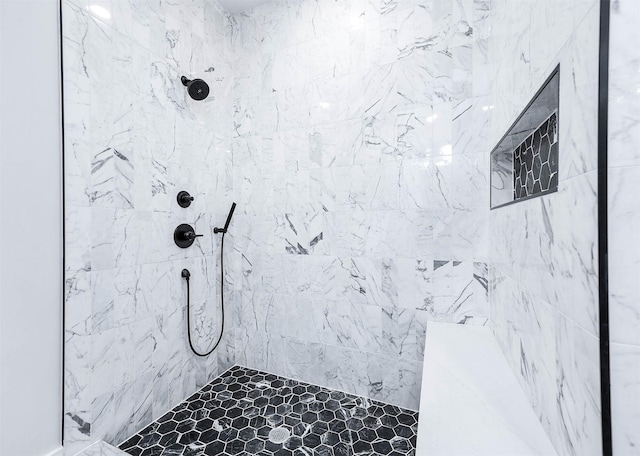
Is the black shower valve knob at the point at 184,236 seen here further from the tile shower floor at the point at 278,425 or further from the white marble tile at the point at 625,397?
the white marble tile at the point at 625,397

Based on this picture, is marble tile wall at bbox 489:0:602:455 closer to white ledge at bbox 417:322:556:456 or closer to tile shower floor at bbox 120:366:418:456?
white ledge at bbox 417:322:556:456

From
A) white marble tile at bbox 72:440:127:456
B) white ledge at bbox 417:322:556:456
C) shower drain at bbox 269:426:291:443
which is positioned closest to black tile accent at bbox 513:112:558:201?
white ledge at bbox 417:322:556:456

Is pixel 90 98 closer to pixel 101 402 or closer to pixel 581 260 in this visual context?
pixel 101 402

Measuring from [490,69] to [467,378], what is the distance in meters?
1.52

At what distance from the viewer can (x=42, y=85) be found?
117cm

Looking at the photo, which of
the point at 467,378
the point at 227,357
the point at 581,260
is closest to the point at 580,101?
the point at 581,260

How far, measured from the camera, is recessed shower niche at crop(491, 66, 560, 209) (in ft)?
2.72

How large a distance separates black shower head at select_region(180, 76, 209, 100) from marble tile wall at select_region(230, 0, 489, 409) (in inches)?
14.5

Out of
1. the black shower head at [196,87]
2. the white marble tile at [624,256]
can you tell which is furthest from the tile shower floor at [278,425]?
the black shower head at [196,87]

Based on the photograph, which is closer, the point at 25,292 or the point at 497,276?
the point at 25,292

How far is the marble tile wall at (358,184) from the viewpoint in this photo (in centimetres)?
162

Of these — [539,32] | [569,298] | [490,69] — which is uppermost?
[490,69]

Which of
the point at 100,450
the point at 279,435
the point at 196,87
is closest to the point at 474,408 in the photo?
the point at 279,435

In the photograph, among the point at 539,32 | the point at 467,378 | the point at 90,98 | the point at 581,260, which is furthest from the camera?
the point at 90,98
